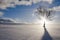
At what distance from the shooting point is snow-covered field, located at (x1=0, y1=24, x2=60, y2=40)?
158 cm

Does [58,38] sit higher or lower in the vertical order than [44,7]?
lower

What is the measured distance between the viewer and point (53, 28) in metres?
1.59

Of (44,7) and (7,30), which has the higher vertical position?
(44,7)

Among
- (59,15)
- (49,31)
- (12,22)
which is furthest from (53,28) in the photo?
(12,22)

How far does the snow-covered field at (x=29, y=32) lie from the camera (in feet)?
5.18

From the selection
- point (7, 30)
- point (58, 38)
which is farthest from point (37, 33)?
point (7, 30)

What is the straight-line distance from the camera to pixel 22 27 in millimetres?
1603

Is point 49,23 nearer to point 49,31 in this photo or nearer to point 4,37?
point 49,31

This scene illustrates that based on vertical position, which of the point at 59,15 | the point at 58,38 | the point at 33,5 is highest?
the point at 33,5

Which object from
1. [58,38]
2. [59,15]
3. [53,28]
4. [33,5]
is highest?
[33,5]

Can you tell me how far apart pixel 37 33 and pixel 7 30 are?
35 cm

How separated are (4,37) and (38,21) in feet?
1.44

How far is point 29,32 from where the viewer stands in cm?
160

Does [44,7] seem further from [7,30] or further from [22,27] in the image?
[7,30]
